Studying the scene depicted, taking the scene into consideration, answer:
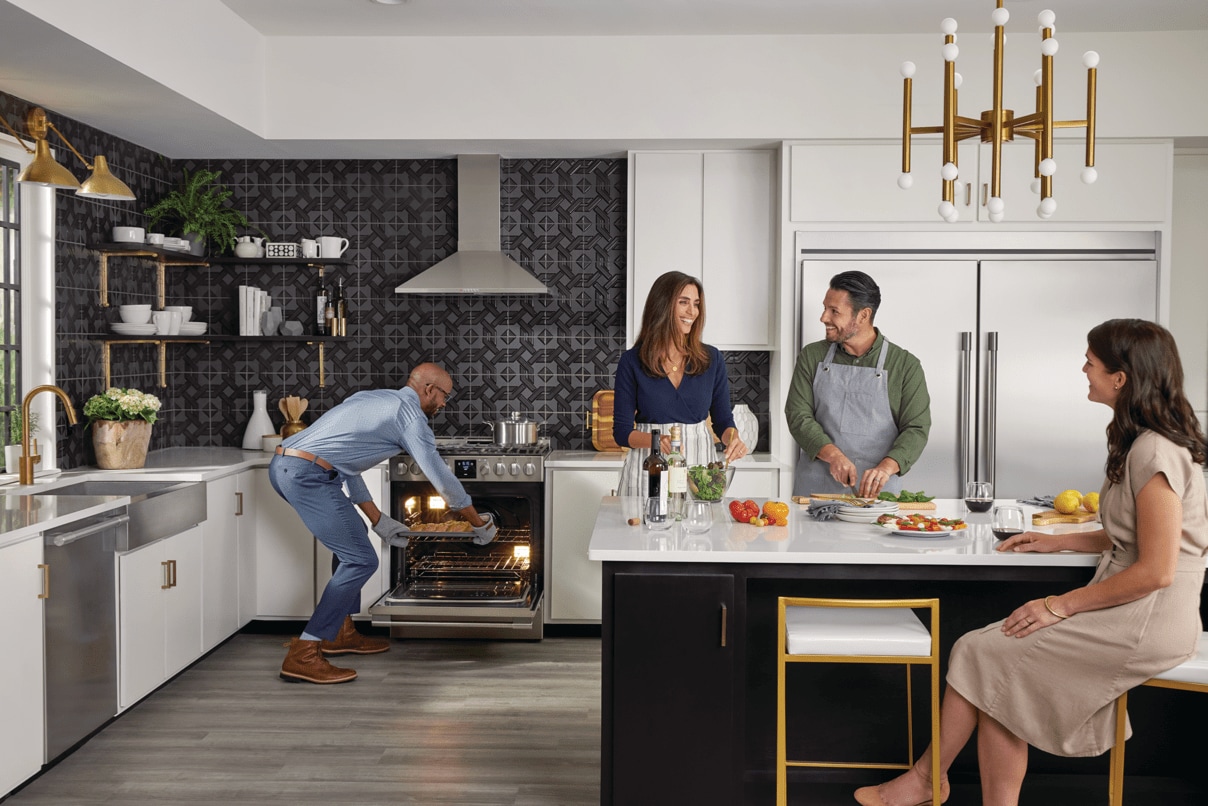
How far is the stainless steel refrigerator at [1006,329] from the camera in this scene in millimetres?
4719

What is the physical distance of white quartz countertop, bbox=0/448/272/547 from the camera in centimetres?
318

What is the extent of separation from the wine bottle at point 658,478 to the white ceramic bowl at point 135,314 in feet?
9.76

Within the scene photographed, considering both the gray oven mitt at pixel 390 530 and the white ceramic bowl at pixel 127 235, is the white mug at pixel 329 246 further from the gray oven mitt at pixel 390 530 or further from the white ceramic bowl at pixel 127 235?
the gray oven mitt at pixel 390 530

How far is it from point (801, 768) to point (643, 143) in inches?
121

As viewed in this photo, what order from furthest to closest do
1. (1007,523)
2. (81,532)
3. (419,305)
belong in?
(419,305) < (81,532) < (1007,523)

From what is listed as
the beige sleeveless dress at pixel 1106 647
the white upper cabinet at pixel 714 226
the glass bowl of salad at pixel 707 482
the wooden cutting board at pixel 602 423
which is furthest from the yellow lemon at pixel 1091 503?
the wooden cutting board at pixel 602 423

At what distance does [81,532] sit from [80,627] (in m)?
0.33

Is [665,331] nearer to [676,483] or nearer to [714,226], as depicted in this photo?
[676,483]

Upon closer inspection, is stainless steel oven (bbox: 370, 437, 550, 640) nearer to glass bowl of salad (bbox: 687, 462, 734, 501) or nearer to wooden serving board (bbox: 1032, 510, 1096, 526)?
glass bowl of salad (bbox: 687, 462, 734, 501)

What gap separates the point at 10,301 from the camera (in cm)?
418

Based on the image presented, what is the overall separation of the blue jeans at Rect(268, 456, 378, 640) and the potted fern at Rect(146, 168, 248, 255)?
1528mm

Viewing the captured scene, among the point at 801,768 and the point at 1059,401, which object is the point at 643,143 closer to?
the point at 1059,401

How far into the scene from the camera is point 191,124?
A: 4.55m

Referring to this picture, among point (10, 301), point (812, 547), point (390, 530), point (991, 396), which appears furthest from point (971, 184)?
point (10, 301)
